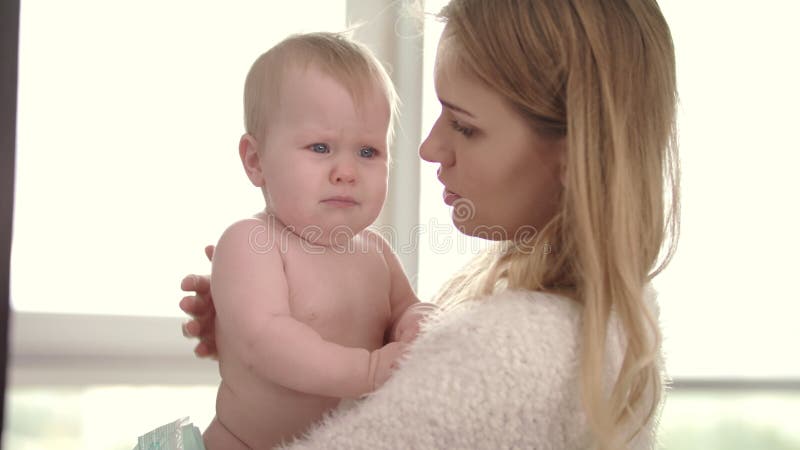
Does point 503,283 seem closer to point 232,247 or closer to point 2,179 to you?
point 232,247

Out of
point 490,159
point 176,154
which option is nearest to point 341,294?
point 490,159

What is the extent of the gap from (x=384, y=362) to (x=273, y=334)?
149mm

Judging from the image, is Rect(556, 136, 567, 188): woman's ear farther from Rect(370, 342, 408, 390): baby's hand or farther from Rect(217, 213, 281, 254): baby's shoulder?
Rect(217, 213, 281, 254): baby's shoulder

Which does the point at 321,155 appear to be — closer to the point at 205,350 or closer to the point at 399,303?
the point at 399,303

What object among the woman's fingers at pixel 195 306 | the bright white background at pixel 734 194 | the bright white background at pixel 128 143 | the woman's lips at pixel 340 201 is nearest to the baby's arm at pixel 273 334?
the woman's lips at pixel 340 201

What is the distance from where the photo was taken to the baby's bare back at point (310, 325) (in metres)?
1.13

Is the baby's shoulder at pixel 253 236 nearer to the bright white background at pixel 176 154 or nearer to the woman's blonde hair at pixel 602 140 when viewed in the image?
the woman's blonde hair at pixel 602 140

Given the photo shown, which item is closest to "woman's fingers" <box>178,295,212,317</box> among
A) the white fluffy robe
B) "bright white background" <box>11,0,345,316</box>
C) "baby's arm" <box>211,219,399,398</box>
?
"baby's arm" <box>211,219,399,398</box>

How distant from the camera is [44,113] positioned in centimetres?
207

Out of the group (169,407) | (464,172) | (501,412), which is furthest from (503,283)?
(169,407)

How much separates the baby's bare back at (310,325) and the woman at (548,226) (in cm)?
13

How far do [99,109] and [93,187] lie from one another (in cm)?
21

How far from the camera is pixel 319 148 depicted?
44.9 inches

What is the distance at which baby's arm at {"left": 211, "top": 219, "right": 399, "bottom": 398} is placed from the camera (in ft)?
3.31
